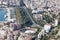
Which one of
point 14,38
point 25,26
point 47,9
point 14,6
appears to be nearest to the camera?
point 14,38

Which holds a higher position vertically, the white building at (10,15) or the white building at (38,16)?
the white building at (10,15)

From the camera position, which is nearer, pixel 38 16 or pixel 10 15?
pixel 38 16

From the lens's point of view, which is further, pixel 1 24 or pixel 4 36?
pixel 1 24

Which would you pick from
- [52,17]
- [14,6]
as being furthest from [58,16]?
[14,6]

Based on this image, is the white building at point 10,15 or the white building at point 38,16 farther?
the white building at point 38,16

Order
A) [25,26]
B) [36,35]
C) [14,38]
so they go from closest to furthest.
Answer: [14,38] < [36,35] < [25,26]

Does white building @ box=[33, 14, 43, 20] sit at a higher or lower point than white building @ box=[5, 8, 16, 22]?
lower

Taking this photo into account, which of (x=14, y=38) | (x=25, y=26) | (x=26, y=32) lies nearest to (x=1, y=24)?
(x=25, y=26)

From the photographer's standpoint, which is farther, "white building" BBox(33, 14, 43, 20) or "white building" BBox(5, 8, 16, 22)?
"white building" BBox(33, 14, 43, 20)

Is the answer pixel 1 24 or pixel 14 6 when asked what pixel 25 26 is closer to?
pixel 1 24

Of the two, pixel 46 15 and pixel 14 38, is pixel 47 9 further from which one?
pixel 14 38
